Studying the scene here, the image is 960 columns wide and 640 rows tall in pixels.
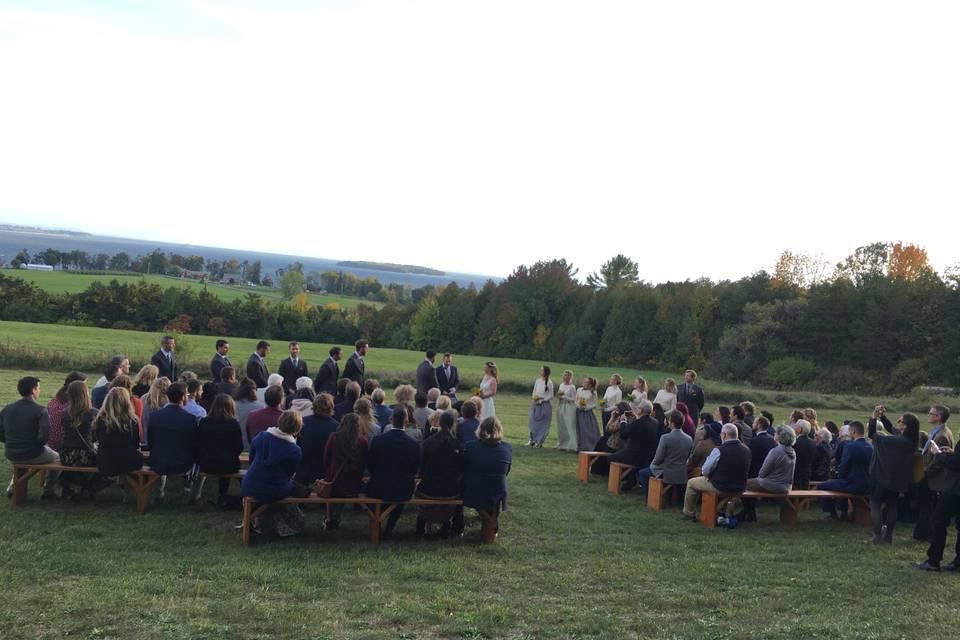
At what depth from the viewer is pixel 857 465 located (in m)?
10.7

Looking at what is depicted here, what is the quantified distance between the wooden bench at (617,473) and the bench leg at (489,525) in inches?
147

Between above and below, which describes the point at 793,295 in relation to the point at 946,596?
above

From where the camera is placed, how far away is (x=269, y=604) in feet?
20.7

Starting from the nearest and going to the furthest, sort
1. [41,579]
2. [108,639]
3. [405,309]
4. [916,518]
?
[108,639]
[41,579]
[916,518]
[405,309]

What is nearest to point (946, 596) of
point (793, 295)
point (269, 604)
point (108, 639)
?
point (269, 604)

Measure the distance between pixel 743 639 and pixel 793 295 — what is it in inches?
2401

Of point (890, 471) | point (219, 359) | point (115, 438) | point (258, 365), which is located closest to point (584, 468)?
point (890, 471)

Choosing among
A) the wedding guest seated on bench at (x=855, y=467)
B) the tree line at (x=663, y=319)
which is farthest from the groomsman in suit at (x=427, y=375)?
the tree line at (x=663, y=319)

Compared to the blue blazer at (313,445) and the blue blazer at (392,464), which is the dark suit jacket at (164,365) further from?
the blue blazer at (392,464)

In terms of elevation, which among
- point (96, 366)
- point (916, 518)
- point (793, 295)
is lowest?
point (96, 366)

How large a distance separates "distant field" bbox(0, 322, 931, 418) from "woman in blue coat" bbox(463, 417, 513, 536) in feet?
64.3

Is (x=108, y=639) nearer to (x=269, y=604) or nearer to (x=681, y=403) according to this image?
(x=269, y=604)

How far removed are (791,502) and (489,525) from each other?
4.45m

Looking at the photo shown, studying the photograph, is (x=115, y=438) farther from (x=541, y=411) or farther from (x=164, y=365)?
(x=541, y=411)
